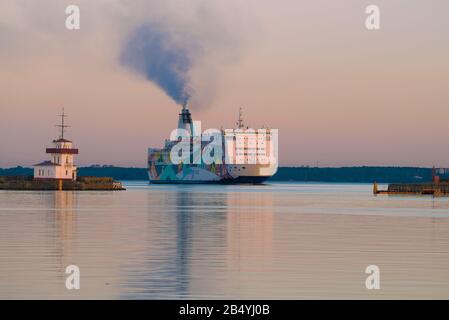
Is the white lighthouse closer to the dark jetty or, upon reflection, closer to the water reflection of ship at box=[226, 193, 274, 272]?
the dark jetty

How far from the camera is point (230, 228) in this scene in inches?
1700

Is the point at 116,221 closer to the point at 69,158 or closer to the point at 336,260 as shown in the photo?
the point at 336,260

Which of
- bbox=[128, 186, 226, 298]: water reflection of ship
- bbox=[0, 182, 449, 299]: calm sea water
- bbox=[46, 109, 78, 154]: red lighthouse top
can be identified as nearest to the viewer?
bbox=[0, 182, 449, 299]: calm sea water

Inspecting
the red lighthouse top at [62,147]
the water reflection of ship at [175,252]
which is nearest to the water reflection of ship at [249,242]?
the water reflection of ship at [175,252]

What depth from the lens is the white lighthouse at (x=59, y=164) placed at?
368ft

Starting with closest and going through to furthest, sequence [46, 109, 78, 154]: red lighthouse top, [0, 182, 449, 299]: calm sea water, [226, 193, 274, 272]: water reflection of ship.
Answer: [0, 182, 449, 299]: calm sea water → [226, 193, 274, 272]: water reflection of ship → [46, 109, 78, 154]: red lighthouse top

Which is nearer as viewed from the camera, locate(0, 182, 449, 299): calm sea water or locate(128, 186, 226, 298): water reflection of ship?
locate(0, 182, 449, 299): calm sea water

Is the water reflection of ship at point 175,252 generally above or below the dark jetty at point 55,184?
below

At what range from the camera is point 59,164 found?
11331 centimetres

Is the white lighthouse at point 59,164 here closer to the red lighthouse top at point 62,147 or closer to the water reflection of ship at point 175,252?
the red lighthouse top at point 62,147

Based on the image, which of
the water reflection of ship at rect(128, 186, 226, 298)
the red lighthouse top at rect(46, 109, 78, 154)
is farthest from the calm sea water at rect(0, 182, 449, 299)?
the red lighthouse top at rect(46, 109, 78, 154)

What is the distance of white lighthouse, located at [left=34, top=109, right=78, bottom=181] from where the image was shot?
368 feet
